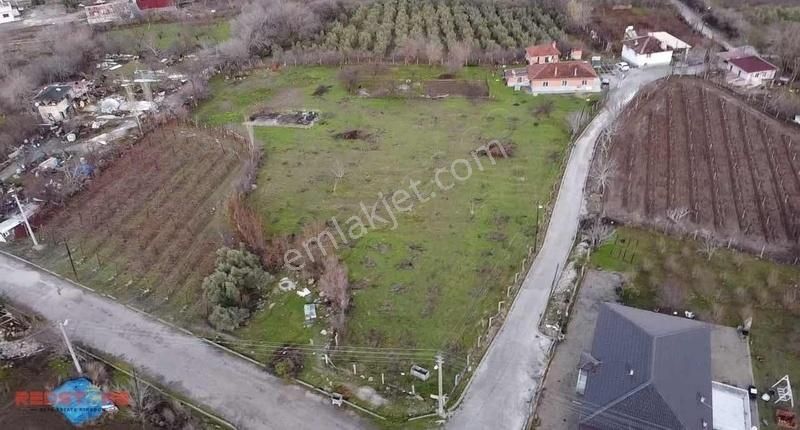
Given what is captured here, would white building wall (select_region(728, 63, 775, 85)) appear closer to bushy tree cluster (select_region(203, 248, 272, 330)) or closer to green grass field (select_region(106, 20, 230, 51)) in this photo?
bushy tree cluster (select_region(203, 248, 272, 330))

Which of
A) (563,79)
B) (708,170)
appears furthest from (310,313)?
(563,79)

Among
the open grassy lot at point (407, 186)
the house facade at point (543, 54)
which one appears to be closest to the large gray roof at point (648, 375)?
the open grassy lot at point (407, 186)

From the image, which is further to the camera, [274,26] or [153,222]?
[274,26]

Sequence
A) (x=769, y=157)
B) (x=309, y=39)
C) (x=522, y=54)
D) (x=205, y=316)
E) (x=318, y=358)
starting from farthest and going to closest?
(x=309, y=39) < (x=522, y=54) < (x=769, y=157) < (x=205, y=316) < (x=318, y=358)

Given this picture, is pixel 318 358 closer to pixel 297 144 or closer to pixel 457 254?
pixel 457 254

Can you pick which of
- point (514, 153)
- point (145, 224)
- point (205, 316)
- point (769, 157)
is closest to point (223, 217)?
point (145, 224)

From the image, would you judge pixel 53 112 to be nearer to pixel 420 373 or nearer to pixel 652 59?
pixel 420 373
